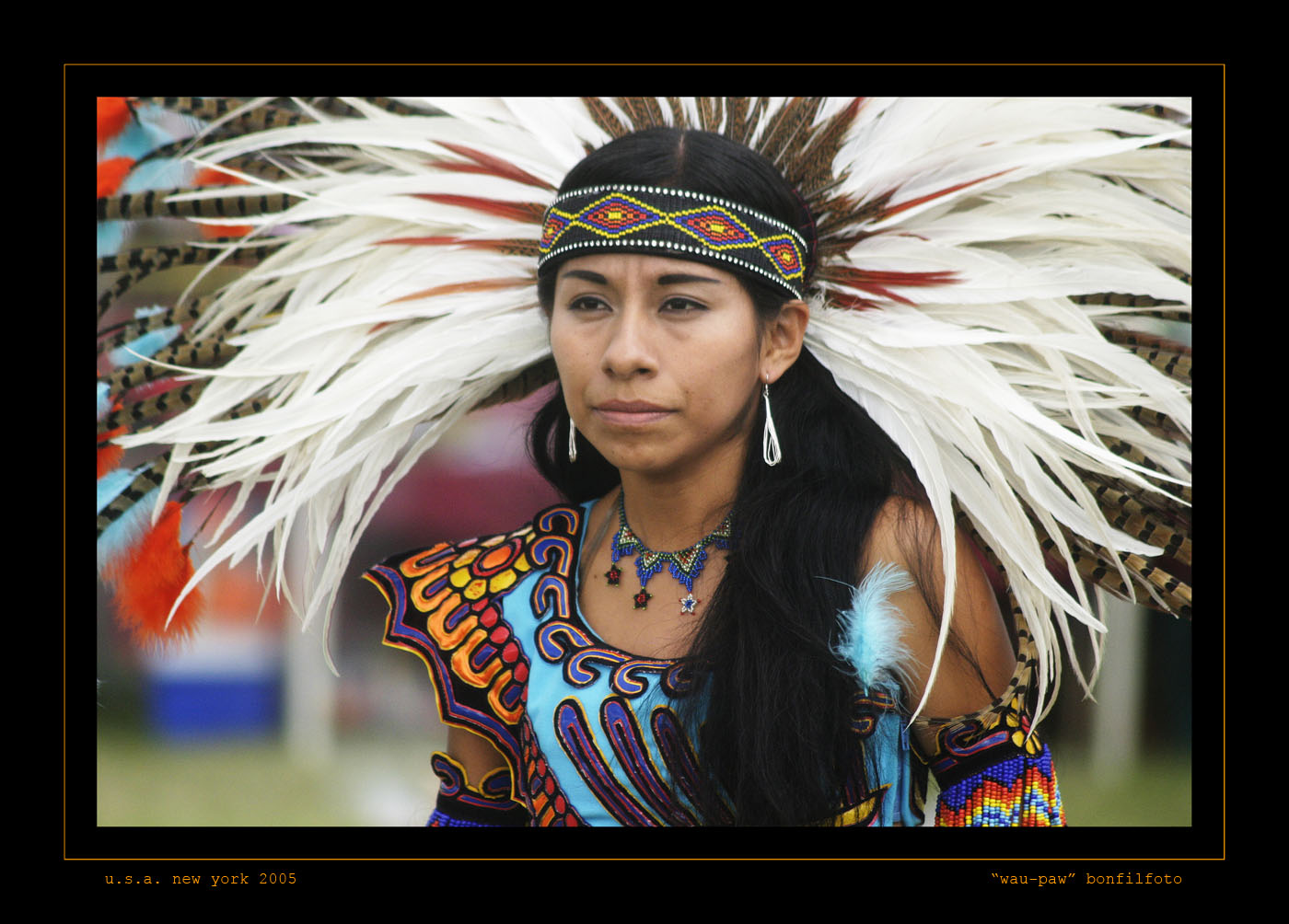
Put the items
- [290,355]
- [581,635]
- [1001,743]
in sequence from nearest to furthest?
1. [1001,743]
2. [581,635]
3. [290,355]

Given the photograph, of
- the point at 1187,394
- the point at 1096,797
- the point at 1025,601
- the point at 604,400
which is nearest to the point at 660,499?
the point at 604,400

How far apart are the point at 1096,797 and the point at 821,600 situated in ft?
2.65

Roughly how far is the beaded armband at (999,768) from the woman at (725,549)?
0.5 inches

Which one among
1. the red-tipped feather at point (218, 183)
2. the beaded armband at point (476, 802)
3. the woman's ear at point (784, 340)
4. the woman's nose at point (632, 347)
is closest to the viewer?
the woman's nose at point (632, 347)

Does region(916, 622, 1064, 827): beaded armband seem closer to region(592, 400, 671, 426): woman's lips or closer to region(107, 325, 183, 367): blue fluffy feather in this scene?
region(592, 400, 671, 426): woman's lips

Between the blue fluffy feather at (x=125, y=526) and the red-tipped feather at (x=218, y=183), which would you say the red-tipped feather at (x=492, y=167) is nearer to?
the red-tipped feather at (x=218, y=183)

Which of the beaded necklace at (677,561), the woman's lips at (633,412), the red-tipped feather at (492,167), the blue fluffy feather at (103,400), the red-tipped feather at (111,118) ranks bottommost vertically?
the beaded necklace at (677,561)

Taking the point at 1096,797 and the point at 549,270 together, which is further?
the point at 1096,797

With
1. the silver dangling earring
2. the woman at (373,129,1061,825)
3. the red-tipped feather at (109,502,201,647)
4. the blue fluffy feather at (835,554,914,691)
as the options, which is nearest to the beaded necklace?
the woman at (373,129,1061,825)

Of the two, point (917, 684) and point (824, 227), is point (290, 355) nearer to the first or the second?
point (824, 227)

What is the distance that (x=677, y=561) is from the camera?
1.69 m

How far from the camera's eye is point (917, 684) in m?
1.60

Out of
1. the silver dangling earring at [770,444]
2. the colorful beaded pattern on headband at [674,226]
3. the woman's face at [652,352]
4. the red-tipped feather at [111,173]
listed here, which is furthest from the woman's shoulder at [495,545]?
the red-tipped feather at [111,173]

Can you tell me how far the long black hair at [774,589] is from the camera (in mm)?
1549
